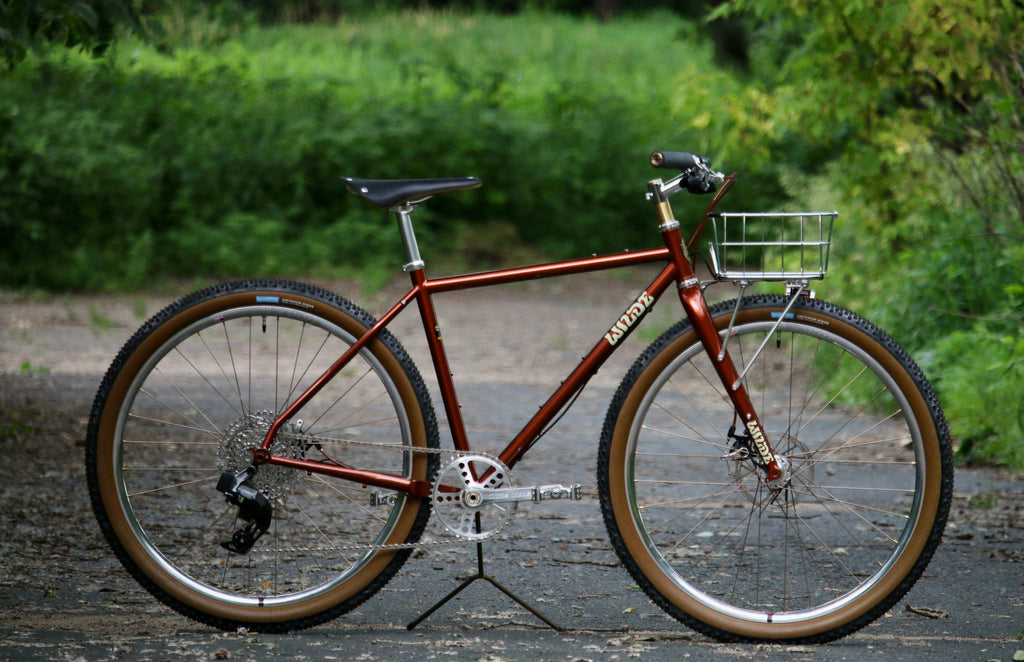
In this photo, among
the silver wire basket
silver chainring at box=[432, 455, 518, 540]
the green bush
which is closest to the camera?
the silver wire basket

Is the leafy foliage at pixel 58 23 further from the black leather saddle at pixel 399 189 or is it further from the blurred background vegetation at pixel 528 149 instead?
the black leather saddle at pixel 399 189

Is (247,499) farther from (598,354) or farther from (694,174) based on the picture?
(694,174)

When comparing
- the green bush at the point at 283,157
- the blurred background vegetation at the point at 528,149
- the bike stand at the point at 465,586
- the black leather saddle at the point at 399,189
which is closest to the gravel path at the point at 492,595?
the bike stand at the point at 465,586

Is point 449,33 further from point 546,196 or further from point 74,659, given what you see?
point 74,659

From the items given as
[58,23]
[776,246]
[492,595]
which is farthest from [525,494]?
[776,246]

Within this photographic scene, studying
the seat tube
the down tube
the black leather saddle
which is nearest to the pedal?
the down tube

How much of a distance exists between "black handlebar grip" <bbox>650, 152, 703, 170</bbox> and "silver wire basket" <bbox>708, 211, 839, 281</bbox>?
15cm

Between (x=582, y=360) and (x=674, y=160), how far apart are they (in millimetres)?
585

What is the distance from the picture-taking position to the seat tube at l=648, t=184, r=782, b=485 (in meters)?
3.38

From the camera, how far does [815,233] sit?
916cm

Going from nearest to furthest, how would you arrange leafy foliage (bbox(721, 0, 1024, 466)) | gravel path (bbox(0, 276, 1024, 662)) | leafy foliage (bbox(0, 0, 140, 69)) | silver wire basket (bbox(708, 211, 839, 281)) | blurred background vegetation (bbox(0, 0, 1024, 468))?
silver wire basket (bbox(708, 211, 839, 281)) → gravel path (bbox(0, 276, 1024, 662)) → leafy foliage (bbox(0, 0, 140, 69)) → leafy foliage (bbox(721, 0, 1024, 466)) → blurred background vegetation (bbox(0, 0, 1024, 468))

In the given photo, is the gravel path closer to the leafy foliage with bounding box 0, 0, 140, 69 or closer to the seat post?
the seat post

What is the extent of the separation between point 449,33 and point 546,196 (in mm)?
9273

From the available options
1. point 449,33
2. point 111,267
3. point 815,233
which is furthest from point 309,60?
point 815,233
